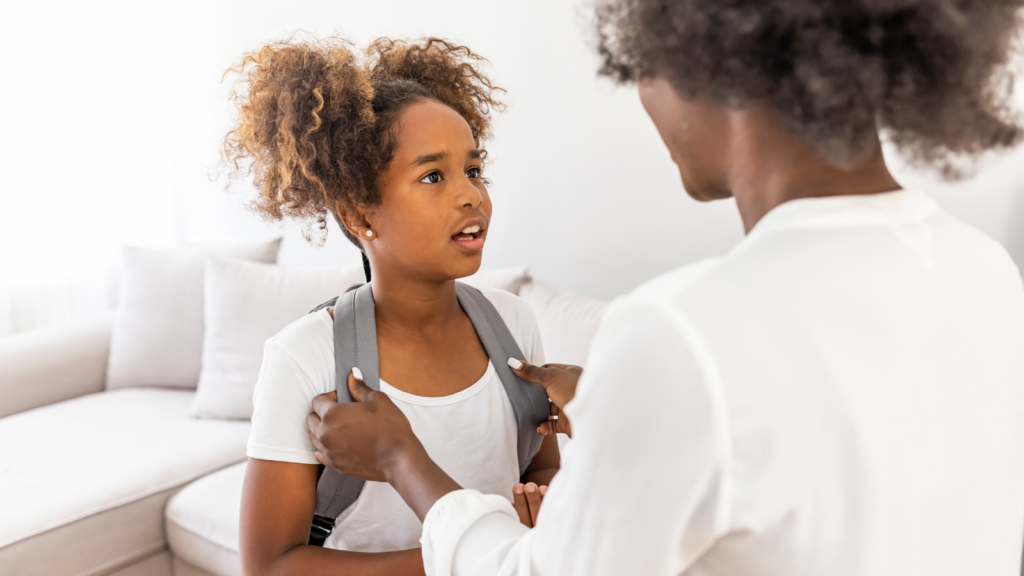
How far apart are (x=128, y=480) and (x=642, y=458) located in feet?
6.15

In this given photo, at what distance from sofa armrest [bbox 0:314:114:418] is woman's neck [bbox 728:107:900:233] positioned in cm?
268

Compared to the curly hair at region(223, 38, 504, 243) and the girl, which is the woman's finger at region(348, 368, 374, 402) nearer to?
the girl

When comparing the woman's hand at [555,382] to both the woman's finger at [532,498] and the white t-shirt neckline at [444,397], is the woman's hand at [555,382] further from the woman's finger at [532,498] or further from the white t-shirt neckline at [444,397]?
the woman's finger at [532,498]

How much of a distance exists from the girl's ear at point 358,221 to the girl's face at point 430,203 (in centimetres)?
4

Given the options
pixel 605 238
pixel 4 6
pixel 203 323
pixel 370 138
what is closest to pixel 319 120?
pixel 370 138

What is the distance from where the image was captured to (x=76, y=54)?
3.16 m

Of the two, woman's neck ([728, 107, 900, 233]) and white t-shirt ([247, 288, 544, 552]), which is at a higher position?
woman's neck ([728, 107, 900, 233])

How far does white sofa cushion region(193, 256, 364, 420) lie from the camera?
7.68 feet

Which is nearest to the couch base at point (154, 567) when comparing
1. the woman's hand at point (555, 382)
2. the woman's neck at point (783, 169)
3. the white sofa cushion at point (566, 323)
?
the white sofa cushion at point (566, 323)

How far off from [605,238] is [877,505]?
71.8 inches

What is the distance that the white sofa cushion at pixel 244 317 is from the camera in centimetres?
234

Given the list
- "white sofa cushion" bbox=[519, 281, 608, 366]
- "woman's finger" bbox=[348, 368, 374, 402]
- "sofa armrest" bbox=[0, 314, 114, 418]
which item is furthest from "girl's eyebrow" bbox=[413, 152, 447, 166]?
"sofa armrest" bbox=[0, 314, 114, 418]

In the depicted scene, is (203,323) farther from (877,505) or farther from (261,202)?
(877,505)

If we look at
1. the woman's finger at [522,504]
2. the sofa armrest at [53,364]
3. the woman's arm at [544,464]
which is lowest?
the sofa armrest at [53,364]
